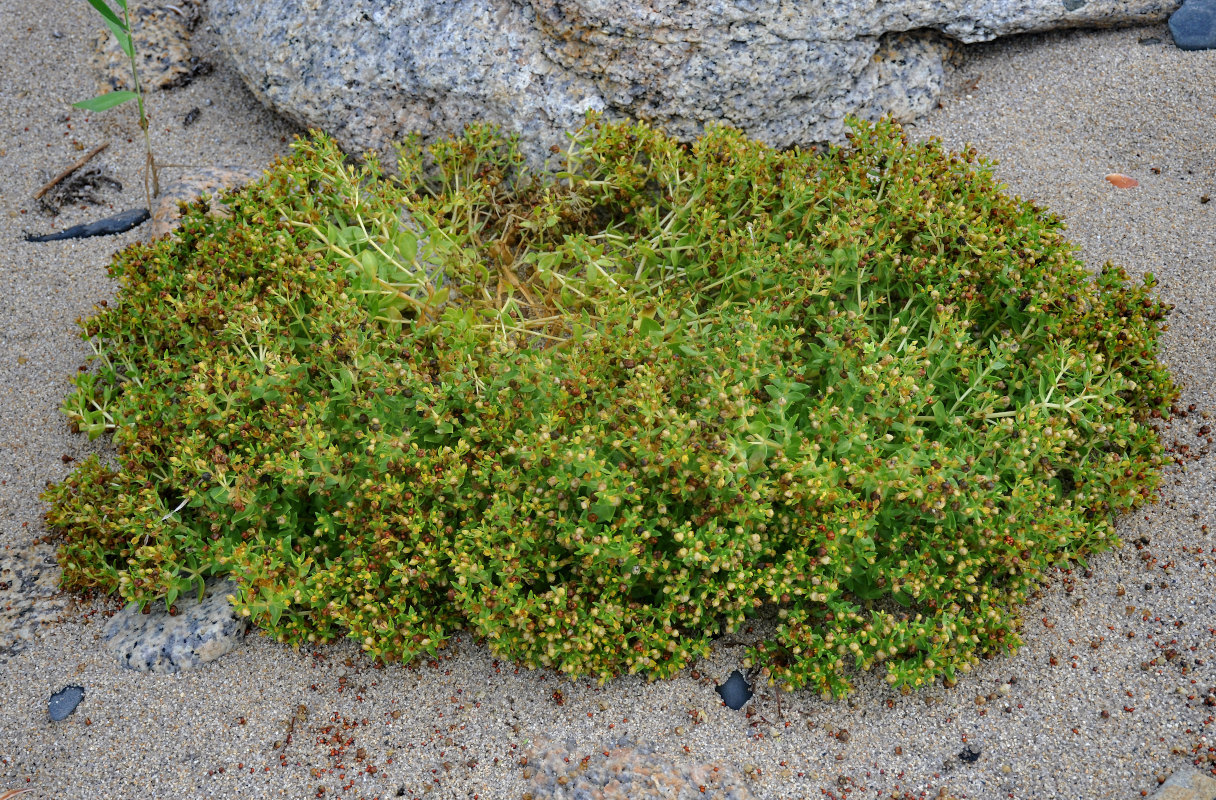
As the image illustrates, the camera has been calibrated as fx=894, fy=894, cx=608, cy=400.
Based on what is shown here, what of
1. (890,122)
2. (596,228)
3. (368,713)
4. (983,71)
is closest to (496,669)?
(368,713)

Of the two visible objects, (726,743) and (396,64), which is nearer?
(726,743)

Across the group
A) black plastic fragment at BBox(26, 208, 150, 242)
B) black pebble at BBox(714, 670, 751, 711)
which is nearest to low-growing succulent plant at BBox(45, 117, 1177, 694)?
black pebble at BBox(714, 670, 751, 711)

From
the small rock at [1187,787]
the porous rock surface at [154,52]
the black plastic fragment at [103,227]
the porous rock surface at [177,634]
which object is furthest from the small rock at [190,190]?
the small rock at [1187,787]

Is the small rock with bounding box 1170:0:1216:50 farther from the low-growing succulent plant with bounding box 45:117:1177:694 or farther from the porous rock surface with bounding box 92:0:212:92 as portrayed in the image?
the porous rock surface with bounding box 92:0:212:92

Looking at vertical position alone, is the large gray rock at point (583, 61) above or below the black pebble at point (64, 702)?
above

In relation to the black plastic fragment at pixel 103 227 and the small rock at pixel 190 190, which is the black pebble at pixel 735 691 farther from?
the black plastic fragment at pixel 103 227

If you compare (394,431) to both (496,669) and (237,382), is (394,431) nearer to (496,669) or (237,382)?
(237,382)
